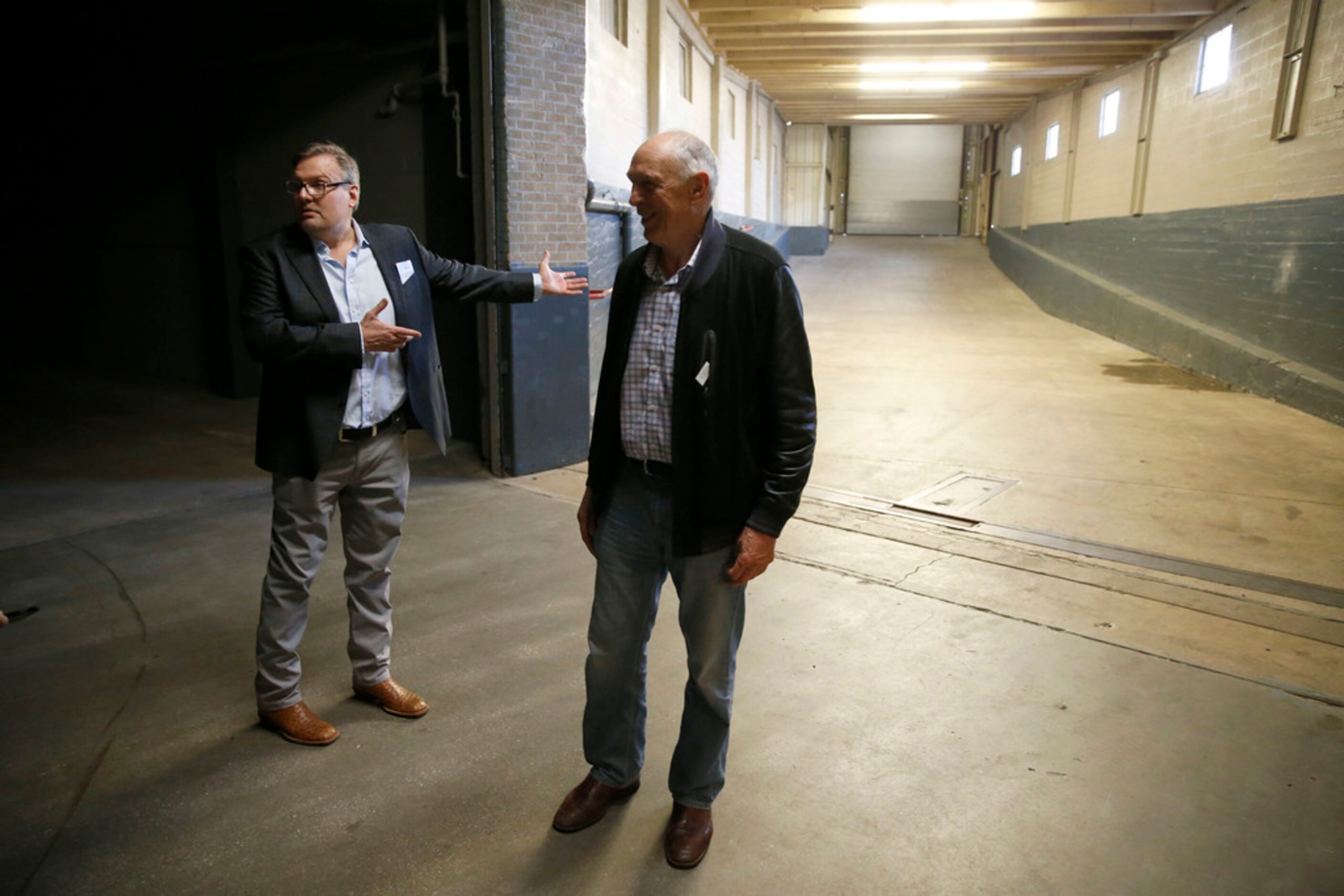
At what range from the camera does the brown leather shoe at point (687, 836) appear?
83.4 inches

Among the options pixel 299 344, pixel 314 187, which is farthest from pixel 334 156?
pixel 299 344

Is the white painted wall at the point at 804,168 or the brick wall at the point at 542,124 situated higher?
the white painted wall at the point at 804,168

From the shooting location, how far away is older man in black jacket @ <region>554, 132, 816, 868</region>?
1979mm

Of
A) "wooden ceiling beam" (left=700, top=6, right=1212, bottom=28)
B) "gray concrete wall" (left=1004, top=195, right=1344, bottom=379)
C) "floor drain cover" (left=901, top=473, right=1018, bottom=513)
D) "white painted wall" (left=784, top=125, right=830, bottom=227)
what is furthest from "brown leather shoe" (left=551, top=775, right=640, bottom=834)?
"white painted wall" (left=784, top=125, right=830, bottom=227)

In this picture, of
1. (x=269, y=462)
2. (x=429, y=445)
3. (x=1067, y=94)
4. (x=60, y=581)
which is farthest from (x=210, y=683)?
(x=1067, y=94)

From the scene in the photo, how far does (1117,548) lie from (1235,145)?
6.95 m

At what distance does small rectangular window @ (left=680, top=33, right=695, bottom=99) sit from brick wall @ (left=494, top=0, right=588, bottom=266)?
23.0ft

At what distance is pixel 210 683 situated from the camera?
9.87ft

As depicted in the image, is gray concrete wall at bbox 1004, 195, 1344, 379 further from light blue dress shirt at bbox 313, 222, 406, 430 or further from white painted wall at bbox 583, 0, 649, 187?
light blue dress shirt at bbox 313, 222, 406, 430

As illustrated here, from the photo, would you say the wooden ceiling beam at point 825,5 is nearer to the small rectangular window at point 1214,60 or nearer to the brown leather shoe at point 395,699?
the small rectangular window at point 1214,60

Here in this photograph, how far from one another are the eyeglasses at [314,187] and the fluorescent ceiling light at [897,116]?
19.4 metres

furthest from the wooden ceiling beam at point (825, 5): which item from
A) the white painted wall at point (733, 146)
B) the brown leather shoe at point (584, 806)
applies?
the brown leather shoe at point (584, 806)

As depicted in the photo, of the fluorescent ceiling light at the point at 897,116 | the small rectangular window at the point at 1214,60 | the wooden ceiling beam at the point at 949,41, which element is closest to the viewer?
the small rectangular window at the point at 1214,60

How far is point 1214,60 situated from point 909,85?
681 centimetres
